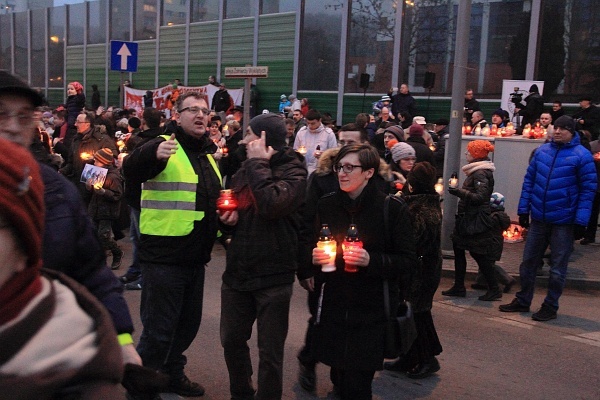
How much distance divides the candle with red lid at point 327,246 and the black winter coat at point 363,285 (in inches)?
2.7

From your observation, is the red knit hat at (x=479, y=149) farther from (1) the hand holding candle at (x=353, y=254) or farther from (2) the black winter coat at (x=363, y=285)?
(1) the hand holding candle at (x=353, y=254)

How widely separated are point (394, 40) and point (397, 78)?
106cm

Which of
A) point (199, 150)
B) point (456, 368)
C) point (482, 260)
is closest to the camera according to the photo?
point (199, 150)

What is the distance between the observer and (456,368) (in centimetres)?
602

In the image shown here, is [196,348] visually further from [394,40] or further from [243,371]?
[394,40]

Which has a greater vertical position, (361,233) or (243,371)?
(361,233)

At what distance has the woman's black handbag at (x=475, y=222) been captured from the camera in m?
8.30

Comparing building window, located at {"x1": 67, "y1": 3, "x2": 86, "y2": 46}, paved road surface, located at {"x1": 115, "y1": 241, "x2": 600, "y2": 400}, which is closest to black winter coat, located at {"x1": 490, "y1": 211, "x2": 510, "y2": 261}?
paved road surface, located at {"x1": 115, "y1": 241, "x2": 600, "y2": 400}

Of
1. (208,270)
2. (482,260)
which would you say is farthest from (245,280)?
(208,270)

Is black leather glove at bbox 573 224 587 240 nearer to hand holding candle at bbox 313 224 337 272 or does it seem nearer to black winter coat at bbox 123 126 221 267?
hand holding candle at bbox 313 224 337 272

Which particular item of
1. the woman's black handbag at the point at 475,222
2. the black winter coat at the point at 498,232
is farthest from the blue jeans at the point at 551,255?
the woman's black handbag at the point at 475,222

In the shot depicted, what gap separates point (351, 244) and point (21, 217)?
2.84 meters

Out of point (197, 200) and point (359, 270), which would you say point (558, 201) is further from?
point (197, 200)

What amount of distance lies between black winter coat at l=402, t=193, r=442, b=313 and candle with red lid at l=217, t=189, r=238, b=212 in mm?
1724
